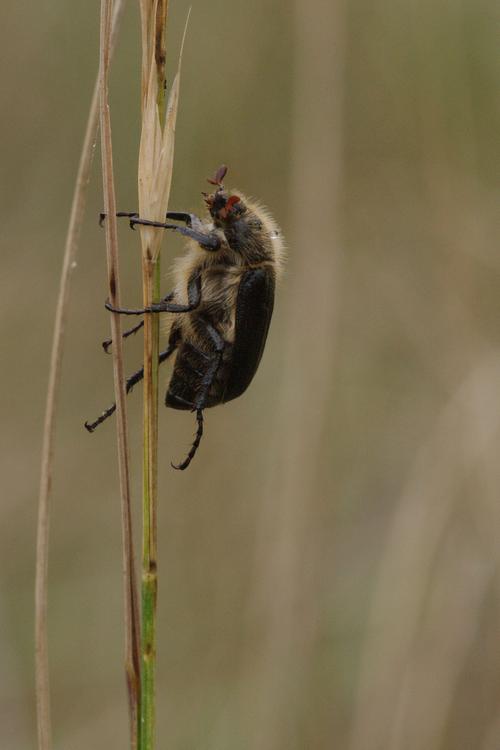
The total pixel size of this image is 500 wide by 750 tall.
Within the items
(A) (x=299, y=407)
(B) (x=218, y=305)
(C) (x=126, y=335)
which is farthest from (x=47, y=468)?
(A) (x=299, y=407)

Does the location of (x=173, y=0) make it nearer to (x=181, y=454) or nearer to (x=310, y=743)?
(x=181, y=454)

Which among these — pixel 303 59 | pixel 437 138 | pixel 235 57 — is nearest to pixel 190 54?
pixel 235 57

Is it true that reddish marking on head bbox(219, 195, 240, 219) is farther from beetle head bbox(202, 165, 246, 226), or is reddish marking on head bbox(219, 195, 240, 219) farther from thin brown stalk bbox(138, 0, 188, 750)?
thin brown stalk bbox(138, 0, 188, 750)

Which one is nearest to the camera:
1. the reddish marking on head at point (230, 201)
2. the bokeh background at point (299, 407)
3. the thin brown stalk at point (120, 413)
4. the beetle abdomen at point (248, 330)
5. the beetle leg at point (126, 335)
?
the thin brown stalk at point (120, 413)

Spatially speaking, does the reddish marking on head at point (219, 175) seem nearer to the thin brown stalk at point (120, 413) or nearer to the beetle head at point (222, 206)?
the beetle head at point (222, 206)

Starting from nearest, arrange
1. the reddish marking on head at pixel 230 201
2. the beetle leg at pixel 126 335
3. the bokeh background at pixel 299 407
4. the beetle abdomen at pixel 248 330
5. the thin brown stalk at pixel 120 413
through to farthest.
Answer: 1. the thin brown stalk at pixel 120 413
2. the beetle leg at pixel 126 335
3. the beetle abdomen at pixel 248 330
4. the reddish marking on head at pixel 230 201
5. the bokeh background at pixel 299 407

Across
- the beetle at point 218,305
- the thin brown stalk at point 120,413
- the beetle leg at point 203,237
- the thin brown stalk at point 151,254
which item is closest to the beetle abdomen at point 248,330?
the beetle at point 218,305

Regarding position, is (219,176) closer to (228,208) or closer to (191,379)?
(228,208)
